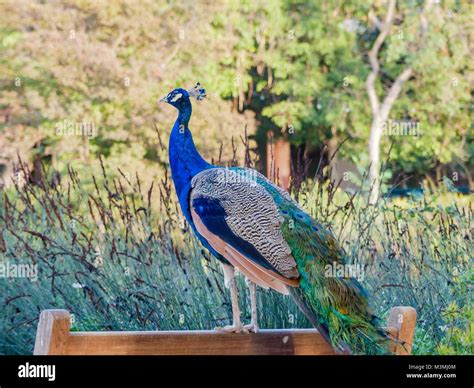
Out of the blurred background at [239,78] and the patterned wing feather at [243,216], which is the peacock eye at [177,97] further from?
the blurred background at [239,78]

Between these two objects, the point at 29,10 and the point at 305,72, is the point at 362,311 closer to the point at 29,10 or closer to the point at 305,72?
the point at 29,10

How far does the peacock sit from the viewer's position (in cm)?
337

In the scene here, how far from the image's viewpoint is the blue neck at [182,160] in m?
4.29

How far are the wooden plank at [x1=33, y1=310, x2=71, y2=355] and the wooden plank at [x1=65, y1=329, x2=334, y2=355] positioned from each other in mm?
30

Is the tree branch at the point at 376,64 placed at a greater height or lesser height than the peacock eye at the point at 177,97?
greater

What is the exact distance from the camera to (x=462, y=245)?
5.55 m

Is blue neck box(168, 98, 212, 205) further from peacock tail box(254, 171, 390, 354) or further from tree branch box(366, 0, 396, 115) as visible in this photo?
tree branch box(366, 0, 396, 115)

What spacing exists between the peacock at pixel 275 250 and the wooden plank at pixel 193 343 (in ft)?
0.81

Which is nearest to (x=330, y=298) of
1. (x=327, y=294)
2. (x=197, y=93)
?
(x=327, y=294)

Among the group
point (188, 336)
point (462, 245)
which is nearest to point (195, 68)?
point (462, 245)

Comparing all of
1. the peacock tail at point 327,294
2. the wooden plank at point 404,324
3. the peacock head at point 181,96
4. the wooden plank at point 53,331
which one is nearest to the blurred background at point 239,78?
the peacock head at point 181,96

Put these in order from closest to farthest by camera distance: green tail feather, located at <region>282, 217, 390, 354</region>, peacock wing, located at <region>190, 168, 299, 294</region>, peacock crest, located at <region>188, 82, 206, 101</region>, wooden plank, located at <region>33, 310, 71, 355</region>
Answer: wooden plank, located at <region>33, 310, 71, 355</region>, green tail feather, located at <region>282, 217, 390, 354</region>, peacock wing, located at <region>190, 168, 299, 294</region>, peacock crest, located at <region>188, 82, 206, 101</region>

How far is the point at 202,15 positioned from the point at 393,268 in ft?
41.3

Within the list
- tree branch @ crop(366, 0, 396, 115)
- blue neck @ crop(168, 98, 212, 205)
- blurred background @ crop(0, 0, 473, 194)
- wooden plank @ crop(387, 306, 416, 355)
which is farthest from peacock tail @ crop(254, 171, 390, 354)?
tree branch @ crop(366, 0, 396, 115)
